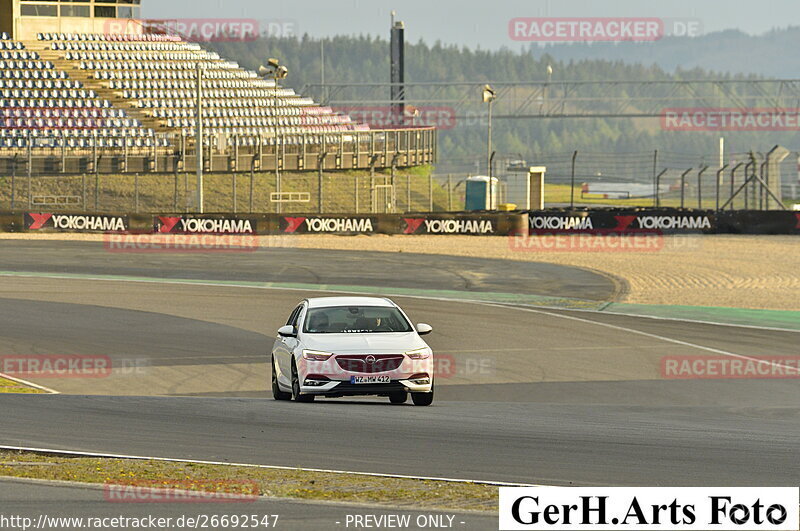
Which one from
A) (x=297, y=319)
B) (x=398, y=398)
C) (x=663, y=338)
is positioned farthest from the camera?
(x=663, y=338)

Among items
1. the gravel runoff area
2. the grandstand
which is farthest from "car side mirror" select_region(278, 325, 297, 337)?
the grandstand

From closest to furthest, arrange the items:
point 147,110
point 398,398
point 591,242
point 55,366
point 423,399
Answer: point 423,399, point 398,398, point 55,366, point 591,242, point 147,110

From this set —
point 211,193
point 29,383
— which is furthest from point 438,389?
point 211,193

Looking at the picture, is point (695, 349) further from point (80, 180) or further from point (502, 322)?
point (80, 180)

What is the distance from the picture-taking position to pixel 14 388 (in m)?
16.3

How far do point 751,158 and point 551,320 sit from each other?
25.7 metres

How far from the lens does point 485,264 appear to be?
35.6 metres

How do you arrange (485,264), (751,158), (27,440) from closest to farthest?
1. (27,440)
2. (485,264)
3. (751,158)

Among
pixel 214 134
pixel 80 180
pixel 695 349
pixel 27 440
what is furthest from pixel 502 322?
pixel 214 134

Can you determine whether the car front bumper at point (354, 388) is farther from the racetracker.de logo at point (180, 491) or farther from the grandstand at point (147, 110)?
the grandstand at point (147, 110)

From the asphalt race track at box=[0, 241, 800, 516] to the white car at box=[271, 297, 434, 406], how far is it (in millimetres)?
299
